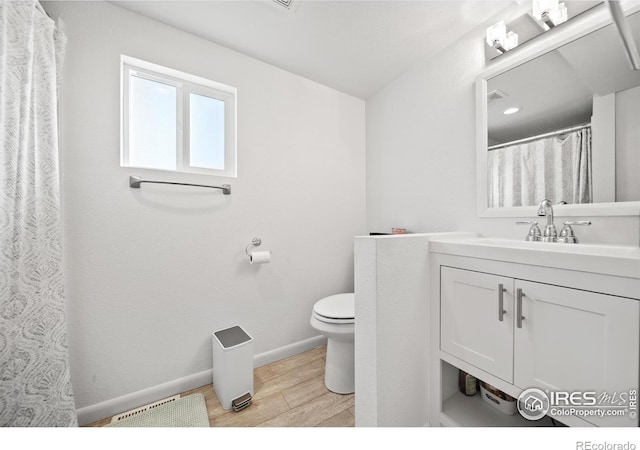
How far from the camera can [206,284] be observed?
1473 millimetres

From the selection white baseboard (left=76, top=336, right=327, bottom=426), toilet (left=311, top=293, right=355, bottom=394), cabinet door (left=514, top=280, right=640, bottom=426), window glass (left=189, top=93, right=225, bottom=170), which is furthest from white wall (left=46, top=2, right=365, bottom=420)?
cabinet door (left=514, top=280, right=640, bottom=426)

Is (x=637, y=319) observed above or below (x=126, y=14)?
below

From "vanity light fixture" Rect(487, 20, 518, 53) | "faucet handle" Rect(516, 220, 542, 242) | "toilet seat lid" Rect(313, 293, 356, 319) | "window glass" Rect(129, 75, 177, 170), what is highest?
"vanity light fixture" Rect(487, 20, 518, 53)

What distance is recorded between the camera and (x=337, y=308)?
1.44 m

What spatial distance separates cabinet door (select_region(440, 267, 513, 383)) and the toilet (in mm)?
480

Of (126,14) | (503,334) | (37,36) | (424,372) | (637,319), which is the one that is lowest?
(424,372)

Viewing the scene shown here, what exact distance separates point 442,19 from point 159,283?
84.3 inches

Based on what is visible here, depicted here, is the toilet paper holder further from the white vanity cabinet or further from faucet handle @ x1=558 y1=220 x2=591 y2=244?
faucet handle @ x1=558 y1=220 x2=591 y2=244

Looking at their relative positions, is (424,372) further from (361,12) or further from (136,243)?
(361,12)

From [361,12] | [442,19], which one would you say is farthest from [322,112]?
[442,19]

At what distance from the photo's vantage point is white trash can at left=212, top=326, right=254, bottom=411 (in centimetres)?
126

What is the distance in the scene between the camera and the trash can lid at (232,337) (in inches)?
52.3

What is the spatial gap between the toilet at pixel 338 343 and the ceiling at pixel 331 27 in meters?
1.64

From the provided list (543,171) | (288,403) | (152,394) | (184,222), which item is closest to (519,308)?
(543,171)
